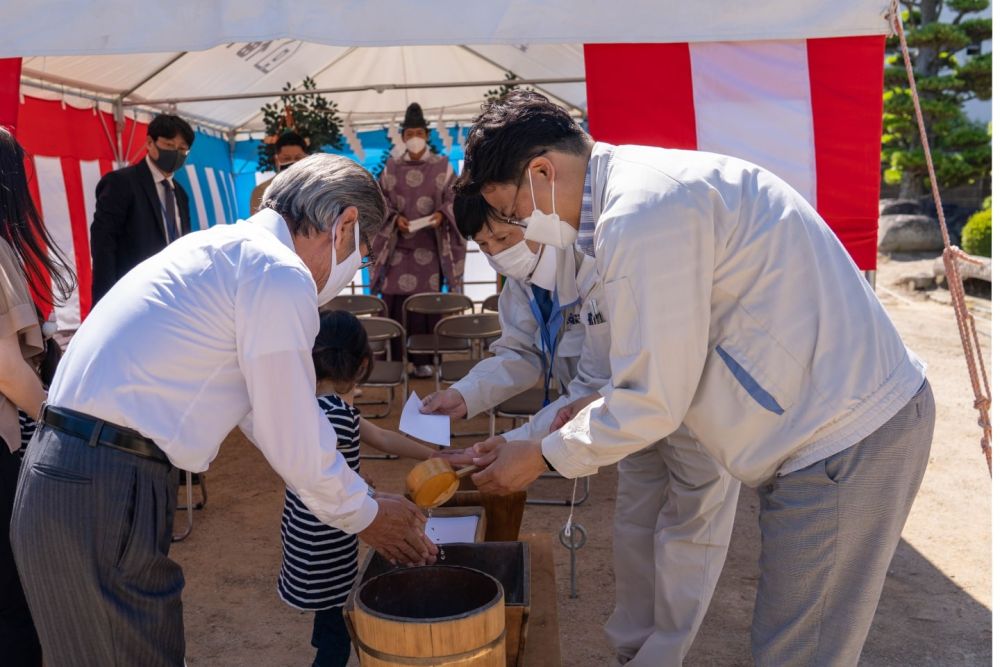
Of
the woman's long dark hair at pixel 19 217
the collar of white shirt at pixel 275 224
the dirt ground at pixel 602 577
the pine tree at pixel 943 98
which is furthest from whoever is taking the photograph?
the pine tree at pixel 943 98

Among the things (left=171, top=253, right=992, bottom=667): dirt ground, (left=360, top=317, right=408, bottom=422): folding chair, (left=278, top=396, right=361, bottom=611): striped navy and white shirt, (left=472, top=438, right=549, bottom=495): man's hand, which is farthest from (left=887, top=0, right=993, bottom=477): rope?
(left=360, top=317, right=408, bottom=422): folding chair

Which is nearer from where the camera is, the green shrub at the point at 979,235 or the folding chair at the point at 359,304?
the folding chair at the point at 359,304

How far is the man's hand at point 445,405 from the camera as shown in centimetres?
253

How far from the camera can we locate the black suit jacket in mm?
4520

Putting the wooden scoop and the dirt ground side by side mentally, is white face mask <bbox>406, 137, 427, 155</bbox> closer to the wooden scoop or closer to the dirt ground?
the dirt ground

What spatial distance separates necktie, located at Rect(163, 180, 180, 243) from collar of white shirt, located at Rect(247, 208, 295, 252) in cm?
339

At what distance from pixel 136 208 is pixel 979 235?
35.4 ft

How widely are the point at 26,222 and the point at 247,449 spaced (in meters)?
3.48

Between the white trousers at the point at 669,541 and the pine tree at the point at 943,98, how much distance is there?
13413mm

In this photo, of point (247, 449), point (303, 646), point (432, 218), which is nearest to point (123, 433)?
point (303, 646)

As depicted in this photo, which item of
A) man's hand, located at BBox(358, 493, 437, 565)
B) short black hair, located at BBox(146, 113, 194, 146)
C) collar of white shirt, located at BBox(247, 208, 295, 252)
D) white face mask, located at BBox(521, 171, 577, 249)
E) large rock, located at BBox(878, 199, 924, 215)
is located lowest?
large rock, located at BBox(878, 199, 924, 215)

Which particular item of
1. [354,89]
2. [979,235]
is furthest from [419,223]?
[979,235]

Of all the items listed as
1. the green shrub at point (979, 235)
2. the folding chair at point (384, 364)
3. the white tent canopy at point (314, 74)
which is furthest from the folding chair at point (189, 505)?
the green shrub at point (979, 235)

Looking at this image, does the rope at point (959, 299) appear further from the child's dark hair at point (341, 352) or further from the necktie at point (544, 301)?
the child's dark hair at point (341, 352)
